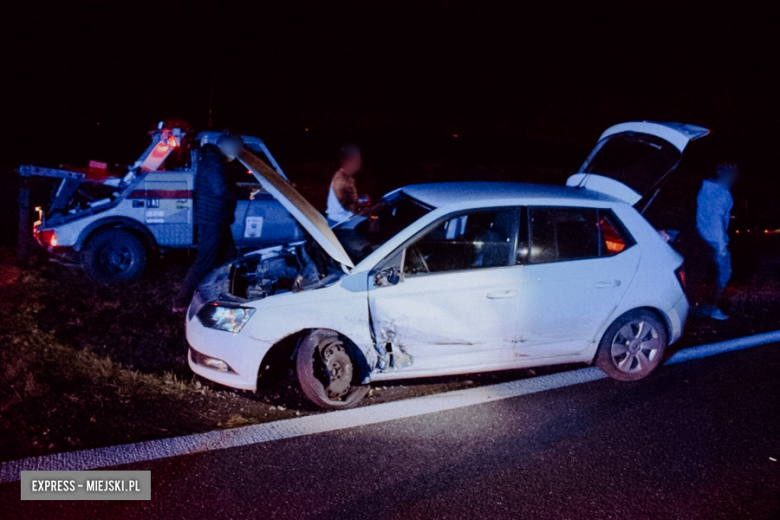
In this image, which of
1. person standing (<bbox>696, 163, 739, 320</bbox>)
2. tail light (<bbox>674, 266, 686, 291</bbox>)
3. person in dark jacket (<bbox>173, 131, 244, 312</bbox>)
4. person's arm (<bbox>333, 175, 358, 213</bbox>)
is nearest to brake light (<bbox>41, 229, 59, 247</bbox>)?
person in dark jacket (<bbox>173, 131, 244, 312</bbox>)

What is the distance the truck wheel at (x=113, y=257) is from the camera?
23.6 ft

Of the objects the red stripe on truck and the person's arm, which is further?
the red stripe on truck

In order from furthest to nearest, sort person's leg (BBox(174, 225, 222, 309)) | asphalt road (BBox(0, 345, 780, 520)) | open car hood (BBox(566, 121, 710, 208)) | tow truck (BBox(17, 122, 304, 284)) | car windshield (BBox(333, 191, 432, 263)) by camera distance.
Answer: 1. tow truck (BBox(17, 122, 304, 284))
2. person's leg (BBox(174, 225, 222, 309))
3. open car hood (BBox(566, 121, 710, 208))
4. car windshield (BBox(333, 191, 432, 263))
5. asphalt road (BBox(0, 345, 780, 520))

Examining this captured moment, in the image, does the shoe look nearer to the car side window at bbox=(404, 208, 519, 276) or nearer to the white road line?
the white road line

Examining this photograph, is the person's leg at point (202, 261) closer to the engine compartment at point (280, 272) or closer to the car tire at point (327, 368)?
the engine compartment at point (280, 272)

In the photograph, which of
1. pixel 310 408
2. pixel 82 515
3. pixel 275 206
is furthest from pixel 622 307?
pixel 275 206

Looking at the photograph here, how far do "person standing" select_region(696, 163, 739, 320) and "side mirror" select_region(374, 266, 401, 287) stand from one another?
444 centimetres

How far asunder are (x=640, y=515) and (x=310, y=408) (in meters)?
2.39

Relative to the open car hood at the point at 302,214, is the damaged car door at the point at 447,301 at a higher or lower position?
lower

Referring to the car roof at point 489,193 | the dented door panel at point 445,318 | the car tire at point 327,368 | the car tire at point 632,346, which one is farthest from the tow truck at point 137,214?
the car tire at point 632,346

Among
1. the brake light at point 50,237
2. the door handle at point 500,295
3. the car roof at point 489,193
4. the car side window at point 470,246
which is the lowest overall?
the door handle at point 500,295

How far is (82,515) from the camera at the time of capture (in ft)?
9.95

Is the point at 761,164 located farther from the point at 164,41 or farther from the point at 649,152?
the point at 164,41

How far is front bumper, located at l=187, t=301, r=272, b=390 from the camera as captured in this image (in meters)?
4.12
